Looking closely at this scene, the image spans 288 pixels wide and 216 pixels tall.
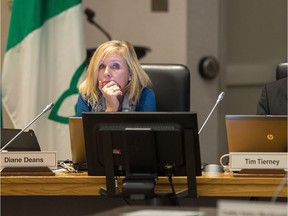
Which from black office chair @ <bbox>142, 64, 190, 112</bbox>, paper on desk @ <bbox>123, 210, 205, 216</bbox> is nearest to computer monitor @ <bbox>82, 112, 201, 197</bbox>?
paper on desk @ <bbox>123, 210, 205, 216</bbox>

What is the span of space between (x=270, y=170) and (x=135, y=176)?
57cm

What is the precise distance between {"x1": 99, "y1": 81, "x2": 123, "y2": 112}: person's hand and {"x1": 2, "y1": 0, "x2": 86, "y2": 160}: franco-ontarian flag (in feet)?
3.19

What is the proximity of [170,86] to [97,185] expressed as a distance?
3.49 ft

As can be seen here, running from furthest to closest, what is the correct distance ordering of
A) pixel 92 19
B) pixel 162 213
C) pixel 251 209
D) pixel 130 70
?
pixel 92 19, pixel 130 70, pixel 162 213, pixel 251 209

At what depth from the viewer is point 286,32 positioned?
5.77m

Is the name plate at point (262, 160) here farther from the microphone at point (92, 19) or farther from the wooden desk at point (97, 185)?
the microphone at point (92, 19)

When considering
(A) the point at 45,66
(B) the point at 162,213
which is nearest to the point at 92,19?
(A) the point at 45,66

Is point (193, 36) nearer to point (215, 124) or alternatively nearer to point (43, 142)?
point (215, 124)

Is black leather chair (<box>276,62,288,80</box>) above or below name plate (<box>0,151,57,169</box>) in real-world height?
above

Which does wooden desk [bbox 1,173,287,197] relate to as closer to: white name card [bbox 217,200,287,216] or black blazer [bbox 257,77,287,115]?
black blazer [bbox 257,77,287,115]

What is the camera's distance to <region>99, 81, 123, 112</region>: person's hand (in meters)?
3.95

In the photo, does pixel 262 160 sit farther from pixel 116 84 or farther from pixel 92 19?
pixel 92 19

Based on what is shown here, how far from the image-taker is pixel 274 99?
406cm

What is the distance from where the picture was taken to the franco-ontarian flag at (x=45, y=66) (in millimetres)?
4949
